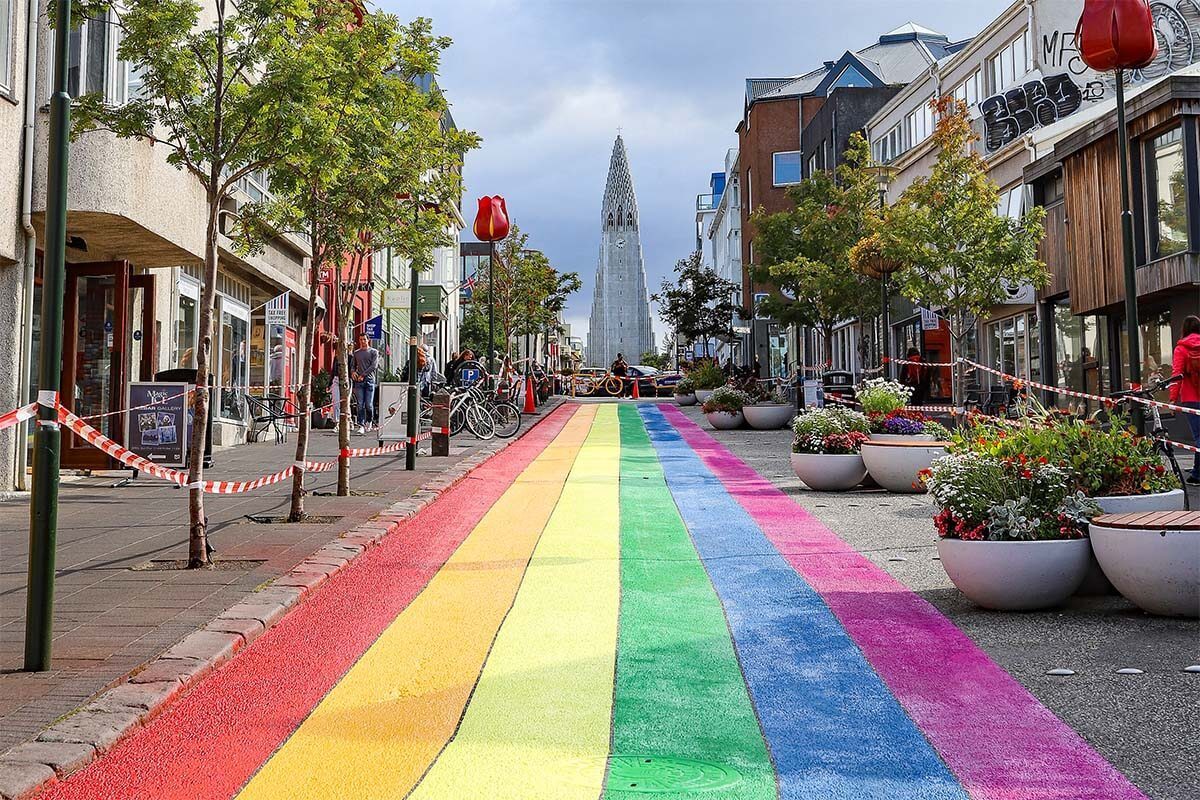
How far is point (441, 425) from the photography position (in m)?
17.7

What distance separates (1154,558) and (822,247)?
83.4ft

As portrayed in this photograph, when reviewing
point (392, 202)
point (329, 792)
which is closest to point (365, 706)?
point (329, 792)

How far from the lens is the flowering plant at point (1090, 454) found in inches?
261

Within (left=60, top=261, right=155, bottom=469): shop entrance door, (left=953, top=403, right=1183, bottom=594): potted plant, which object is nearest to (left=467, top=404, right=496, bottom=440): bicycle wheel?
(left=60, top=261, right=155, bottom=469): shop entrance door

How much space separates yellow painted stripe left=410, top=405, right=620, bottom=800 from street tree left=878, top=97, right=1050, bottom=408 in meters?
12.4

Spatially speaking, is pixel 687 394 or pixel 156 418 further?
pixel 687 394

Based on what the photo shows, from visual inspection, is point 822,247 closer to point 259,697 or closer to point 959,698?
point 959,698

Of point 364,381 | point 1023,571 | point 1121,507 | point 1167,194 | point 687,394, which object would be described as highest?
point 1167,194

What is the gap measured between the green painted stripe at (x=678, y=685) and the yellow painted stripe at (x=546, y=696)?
0.09m

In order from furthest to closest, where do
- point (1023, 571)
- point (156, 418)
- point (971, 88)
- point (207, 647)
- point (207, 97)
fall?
point (971, 88), point (156, 418), point (207, 97), point (1023, 571), point (207, 647)

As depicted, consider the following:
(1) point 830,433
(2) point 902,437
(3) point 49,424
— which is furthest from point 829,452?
(3) point 49,424

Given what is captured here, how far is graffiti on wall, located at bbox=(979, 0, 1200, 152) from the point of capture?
981 inches

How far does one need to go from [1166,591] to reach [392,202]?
8.14m

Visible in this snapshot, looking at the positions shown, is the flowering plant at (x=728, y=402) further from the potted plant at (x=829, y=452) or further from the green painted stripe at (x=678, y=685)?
the green painted stripe at (x=678, y=685)
